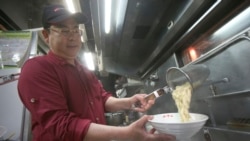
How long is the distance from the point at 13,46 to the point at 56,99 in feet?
3.57

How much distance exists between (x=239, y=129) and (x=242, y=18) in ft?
2.00

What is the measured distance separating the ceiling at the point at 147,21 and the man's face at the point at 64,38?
0.98 feet

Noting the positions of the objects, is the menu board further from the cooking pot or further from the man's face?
the cooking pot

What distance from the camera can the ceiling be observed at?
3.87ft

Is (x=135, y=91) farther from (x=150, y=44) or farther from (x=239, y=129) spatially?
(x=239, y=129)

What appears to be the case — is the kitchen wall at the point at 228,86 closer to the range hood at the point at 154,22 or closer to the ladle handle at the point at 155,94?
the range hood at the point at 154,22

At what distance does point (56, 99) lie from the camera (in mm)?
899

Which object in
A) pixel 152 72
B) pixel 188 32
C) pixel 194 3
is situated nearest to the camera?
pixel 194 3

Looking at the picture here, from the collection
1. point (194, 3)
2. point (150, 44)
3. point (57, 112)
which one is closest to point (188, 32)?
point (194, 3)

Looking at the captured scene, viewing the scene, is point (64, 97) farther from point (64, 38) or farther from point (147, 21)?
point (147, 21)

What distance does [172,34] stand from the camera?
4.97 ft

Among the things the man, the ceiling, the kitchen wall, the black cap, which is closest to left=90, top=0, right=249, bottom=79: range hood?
the ceiling

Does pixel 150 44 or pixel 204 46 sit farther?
pixel 150 44

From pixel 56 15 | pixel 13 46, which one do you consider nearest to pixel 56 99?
pixel 56 15
